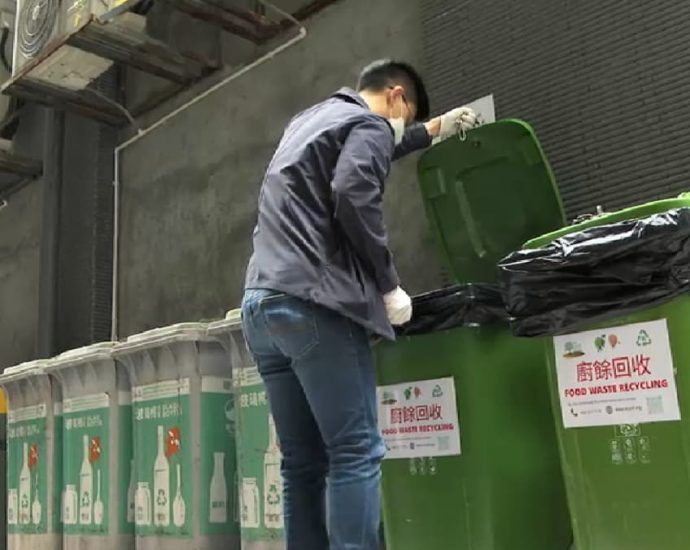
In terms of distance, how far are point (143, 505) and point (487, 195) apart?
159 cm

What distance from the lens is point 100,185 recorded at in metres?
4.99

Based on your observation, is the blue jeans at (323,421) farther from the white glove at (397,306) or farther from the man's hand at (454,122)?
the man's hand at (454,122)

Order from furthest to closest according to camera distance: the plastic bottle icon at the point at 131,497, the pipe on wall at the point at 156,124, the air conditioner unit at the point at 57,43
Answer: the air conditioner unit at the point at 57,43 < the pipe on wall at the point at 156,124 < the plastic bottle icon at the point at 131,497

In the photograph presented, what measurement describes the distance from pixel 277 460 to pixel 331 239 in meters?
0.94

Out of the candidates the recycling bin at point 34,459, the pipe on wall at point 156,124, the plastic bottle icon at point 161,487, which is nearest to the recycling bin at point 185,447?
the plastic bottle icon at point 161,487

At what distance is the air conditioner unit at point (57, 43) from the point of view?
4.16 m

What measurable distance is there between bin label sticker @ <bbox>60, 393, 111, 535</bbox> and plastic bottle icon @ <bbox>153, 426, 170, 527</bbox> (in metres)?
0.28

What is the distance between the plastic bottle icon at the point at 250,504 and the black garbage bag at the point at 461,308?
0.83 metres

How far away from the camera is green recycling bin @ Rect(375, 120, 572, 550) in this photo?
6.73 feet

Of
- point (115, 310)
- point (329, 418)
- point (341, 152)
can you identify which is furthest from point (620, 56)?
point (115, 310)

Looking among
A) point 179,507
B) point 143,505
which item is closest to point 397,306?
point 179,507

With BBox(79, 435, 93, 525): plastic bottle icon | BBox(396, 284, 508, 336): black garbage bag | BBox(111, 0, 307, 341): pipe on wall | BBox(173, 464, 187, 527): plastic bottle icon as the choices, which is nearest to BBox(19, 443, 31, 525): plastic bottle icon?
BBox(79, 435, 93, 525): plastic bottle icon

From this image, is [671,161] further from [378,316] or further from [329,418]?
[329,418]

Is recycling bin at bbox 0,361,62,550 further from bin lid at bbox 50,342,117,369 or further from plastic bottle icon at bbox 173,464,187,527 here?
plastic bottle icon at bbox 173,464,187,527
